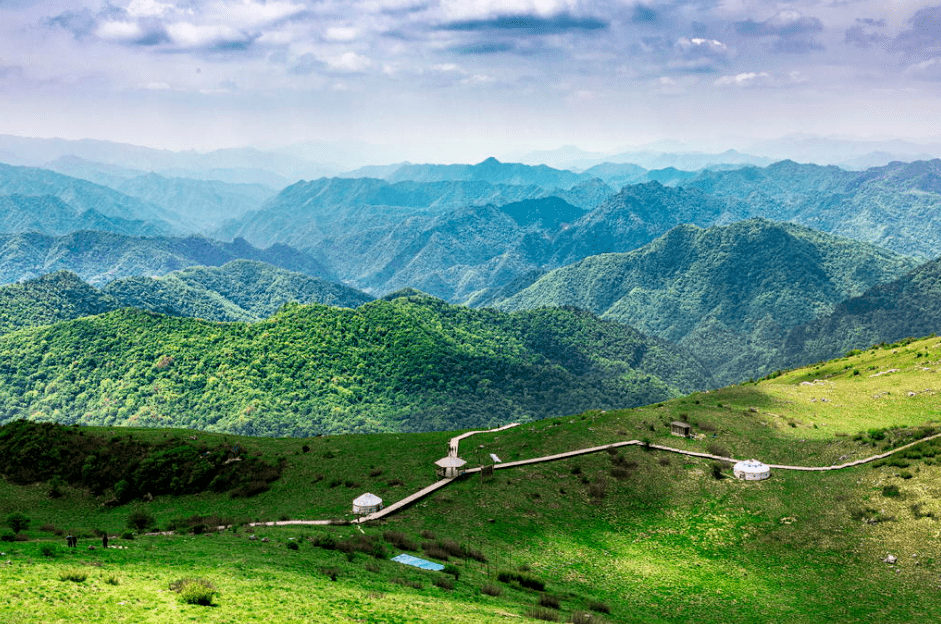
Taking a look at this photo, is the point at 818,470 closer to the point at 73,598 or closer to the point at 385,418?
the point at 73,598

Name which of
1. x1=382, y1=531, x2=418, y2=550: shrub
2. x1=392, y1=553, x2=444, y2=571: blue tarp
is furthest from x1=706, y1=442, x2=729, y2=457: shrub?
x1=392, y1=553, x2=444, y2=571: blue tarp

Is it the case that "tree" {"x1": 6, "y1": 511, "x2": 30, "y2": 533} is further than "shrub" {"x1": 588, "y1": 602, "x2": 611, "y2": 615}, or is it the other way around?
"tree" {"x1": 6, "y1": 511, "x2": 30, "y2": 533}

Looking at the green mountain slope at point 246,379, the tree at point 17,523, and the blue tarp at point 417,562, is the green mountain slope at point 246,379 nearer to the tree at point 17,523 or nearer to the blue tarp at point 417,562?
the tree at point 17,523

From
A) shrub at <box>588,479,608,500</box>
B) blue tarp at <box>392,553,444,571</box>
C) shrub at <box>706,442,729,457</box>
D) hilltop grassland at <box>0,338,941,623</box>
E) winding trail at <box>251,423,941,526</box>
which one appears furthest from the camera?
shrub at <box>706,442,729,457</box>

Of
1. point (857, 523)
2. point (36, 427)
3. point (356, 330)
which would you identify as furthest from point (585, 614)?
point (356, 330)

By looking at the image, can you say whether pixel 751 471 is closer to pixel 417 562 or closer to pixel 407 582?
pixel 417 562

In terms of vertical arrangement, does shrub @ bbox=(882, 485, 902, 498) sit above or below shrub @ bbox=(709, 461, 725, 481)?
above

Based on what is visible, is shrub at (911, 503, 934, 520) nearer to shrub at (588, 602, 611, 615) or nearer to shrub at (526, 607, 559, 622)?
shrub at (588, 602, 611, 615)
